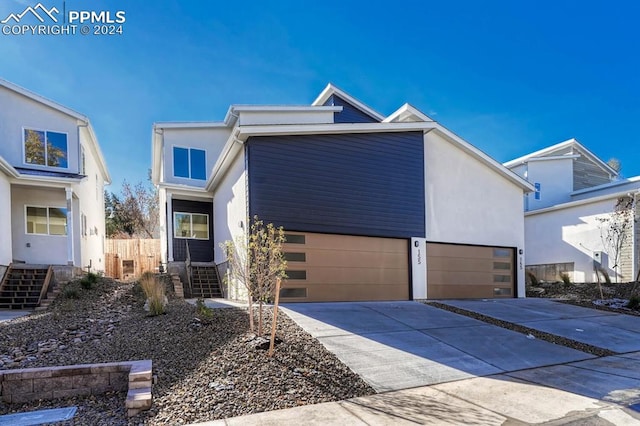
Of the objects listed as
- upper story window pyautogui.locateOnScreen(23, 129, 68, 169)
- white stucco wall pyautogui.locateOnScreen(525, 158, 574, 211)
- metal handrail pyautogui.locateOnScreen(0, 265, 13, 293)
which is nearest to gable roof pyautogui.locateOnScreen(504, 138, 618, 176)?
white stucco wall pyautogui.locateOnScreen(525, 158, 574, 211)

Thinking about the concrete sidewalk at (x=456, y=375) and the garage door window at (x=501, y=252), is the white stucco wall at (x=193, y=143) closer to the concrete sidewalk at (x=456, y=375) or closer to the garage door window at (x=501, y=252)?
the concrete sidewalk at (x=456, y=375)

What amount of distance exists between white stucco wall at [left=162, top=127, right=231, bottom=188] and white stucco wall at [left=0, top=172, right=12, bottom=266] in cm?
499

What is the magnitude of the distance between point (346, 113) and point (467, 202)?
250 inches

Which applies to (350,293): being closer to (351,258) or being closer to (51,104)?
(351,258)

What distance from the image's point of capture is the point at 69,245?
12773mm

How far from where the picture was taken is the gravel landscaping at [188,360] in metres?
4.22

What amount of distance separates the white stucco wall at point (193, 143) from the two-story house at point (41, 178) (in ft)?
9.74

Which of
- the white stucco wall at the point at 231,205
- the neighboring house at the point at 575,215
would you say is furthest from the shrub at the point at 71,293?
the neighboring house at the point at 575,215

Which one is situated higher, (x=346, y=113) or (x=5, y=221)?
(x=346, y=113)

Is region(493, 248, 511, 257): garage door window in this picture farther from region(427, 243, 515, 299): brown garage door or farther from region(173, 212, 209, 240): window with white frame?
region(173, 212, 209, 240): window with white frame

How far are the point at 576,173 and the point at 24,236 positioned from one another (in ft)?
86.0

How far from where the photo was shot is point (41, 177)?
12445 millimetres

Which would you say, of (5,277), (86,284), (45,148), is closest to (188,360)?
(86,284)

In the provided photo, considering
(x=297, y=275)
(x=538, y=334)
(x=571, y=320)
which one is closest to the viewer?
(x=538, y=334)
